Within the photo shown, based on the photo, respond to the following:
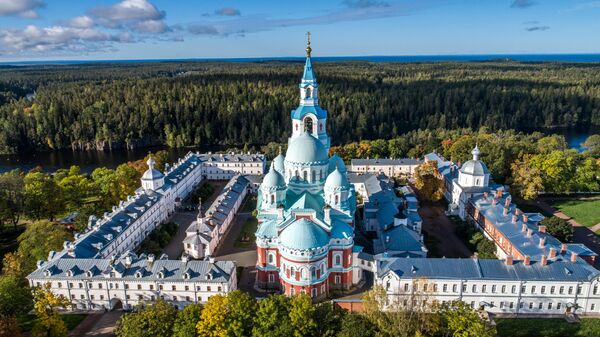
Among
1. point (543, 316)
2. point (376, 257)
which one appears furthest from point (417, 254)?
point (543, 316)

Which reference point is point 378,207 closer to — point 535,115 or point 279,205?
point 279,205

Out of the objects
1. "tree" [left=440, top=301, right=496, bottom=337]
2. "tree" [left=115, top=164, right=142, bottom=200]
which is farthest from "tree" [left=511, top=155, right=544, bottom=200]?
"tree" [left=115, top=164, right=142, bottom=200]

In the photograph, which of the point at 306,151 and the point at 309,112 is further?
the point at 309,112

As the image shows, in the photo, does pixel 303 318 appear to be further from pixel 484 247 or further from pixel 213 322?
pixel 484 247

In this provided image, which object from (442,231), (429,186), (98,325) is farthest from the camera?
(429,186)

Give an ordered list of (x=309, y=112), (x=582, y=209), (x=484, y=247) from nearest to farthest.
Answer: (x=484, y=247), (x=309, y=112), (x=582, y=209)

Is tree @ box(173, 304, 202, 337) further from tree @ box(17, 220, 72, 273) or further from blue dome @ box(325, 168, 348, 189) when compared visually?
tree @ box(17, 220, 72, 273)

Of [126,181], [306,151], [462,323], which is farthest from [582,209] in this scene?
[126,181]

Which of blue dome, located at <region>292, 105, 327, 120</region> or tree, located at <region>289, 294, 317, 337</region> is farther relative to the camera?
blue dome, located at <region>292, 105, 327, 120</region>
